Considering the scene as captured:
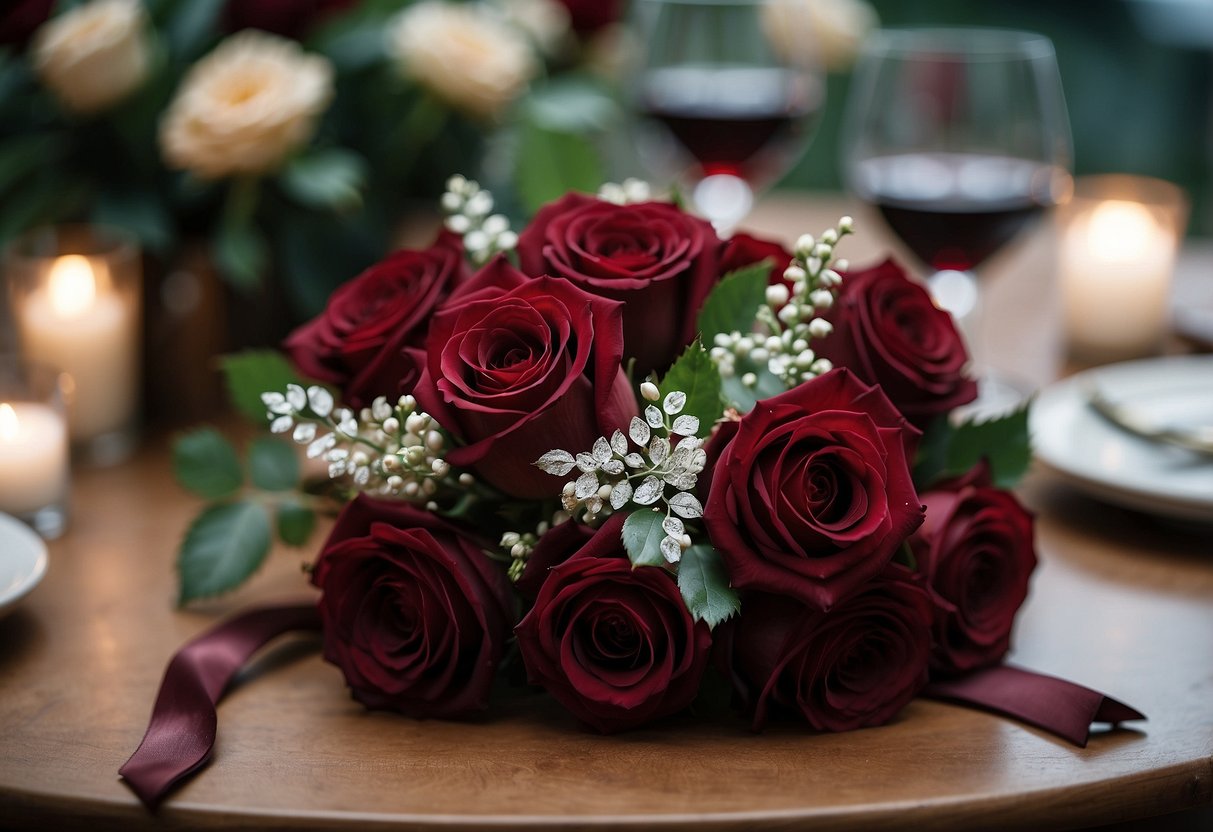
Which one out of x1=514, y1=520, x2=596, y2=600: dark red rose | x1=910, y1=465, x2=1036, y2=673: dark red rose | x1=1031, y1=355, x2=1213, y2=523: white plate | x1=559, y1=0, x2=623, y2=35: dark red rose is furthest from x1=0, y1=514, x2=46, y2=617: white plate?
x1=559, y1=0, x2=623, y2=35: dark red rose

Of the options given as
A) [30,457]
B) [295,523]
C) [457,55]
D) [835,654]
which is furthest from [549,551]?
[457,55]

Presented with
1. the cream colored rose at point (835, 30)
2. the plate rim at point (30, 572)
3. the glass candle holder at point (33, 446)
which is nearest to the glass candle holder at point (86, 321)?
the glass candle holder at point (33, 446)

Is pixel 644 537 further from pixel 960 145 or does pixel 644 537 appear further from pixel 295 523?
pixel 960 145

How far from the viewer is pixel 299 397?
0.71 metres

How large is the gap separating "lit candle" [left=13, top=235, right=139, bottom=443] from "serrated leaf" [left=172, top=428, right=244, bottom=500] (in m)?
0.24

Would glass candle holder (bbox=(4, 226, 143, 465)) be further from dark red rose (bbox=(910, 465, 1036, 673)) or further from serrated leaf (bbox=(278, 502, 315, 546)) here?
dark red rose (bbox=(910, 465, 1036, 673))

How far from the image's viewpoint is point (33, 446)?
3.04 ft

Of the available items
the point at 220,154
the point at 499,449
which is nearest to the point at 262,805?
the point at 499,449

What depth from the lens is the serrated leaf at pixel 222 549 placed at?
825 mm

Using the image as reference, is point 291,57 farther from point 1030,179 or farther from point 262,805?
point 262,805

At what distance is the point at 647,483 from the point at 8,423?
545 millimetres

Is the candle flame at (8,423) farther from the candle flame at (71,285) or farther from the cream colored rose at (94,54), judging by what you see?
the cream colored rose at (94,54)

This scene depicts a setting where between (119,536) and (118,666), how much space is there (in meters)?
0.21

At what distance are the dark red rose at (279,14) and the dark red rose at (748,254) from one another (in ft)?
2.07
